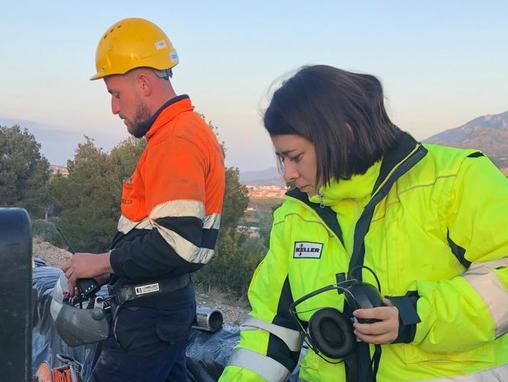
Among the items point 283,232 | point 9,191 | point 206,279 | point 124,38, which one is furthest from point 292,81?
point 9,191

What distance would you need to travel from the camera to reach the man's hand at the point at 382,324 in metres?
1.82

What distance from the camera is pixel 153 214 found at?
2840mm

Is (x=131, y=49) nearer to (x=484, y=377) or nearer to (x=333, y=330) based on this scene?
(x=333, y=330)

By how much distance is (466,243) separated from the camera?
1894mm

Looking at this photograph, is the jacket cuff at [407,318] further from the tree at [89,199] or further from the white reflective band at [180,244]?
the tree at [89,199]

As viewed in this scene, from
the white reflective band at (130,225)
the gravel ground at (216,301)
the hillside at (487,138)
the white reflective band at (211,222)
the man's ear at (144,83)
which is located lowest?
the hillside at (487,138)

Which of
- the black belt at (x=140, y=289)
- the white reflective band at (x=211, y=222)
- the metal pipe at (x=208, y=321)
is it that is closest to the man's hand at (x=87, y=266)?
the black belt at (x=140, y=289)

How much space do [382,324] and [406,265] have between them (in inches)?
8.4

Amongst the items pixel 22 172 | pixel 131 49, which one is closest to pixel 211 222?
pixel 131 49

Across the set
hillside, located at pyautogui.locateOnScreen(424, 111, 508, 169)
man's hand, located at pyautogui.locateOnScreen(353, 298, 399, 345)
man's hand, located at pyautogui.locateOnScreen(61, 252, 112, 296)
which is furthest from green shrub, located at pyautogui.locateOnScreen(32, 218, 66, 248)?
hillside, located at pyautogui.locateOnScreen(424, 111, 508, 169)

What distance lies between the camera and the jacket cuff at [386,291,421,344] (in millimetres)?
1821

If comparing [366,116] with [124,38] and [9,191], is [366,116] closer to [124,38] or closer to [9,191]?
[124,38]

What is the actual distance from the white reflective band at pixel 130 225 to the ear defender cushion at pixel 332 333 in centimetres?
122

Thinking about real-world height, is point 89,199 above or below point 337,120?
below
